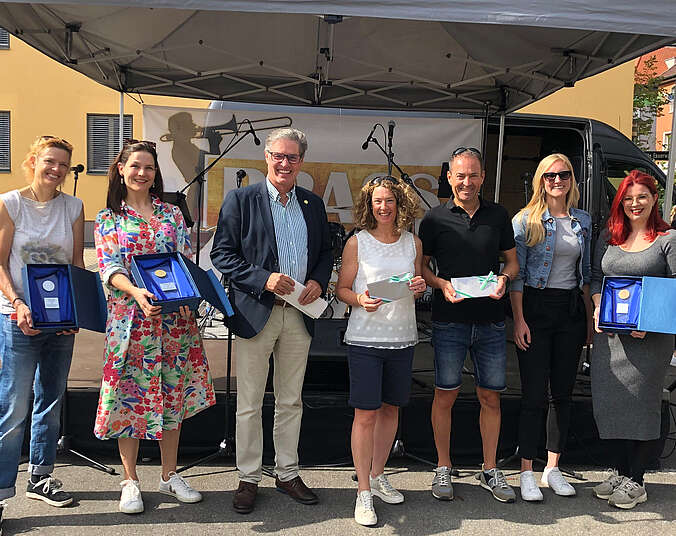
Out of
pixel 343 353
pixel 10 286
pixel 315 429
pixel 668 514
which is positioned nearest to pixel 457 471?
pixel 315 429

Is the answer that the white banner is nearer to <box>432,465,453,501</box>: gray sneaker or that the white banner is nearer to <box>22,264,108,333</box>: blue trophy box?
<box>22,264,108,333</box>: blue trophy box

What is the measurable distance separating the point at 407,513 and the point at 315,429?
831mm

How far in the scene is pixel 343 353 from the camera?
5.14 meters

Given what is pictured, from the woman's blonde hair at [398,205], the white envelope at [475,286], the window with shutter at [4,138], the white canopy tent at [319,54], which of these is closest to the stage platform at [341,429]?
the white envelope at [475,286]

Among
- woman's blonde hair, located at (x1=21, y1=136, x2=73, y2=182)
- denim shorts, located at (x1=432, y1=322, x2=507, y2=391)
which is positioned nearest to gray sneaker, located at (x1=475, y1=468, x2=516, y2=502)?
denim shorts, located at (x1=432, y1=322, x2=507, y2=391)

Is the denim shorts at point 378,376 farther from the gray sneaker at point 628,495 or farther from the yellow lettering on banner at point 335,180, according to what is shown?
the yellow lettering on banner at point 335,180

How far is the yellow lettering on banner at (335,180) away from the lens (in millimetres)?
5797

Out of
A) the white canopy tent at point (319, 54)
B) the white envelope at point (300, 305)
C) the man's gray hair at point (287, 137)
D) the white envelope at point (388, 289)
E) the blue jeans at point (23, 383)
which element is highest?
the white canopy tent at point (319, 54)

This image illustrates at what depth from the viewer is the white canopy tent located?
4.31m

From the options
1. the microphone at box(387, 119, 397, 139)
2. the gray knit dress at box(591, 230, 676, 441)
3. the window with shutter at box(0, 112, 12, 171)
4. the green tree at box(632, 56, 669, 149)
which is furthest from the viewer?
the window with shutter at box(0, 112, 12, 171)

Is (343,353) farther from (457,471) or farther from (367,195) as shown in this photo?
(367,195)

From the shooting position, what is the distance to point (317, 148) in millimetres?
5820

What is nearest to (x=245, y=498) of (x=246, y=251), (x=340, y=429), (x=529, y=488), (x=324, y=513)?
(x=324, y=513)

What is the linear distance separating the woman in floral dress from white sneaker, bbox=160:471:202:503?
7.3 inches
